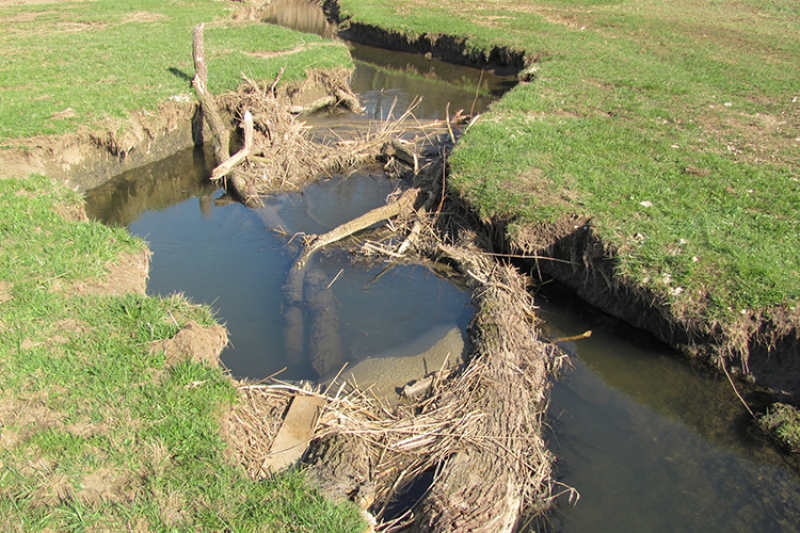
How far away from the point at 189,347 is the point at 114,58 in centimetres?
1344

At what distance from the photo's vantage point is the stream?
489 centimetres

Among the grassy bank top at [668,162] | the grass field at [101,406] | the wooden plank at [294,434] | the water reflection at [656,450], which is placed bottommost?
the water reflection at [656,450]

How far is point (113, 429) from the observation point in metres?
4.35

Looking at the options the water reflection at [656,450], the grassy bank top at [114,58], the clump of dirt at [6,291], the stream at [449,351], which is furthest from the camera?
the grassy bank top at [114,58]

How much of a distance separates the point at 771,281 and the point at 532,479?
12.2 feet

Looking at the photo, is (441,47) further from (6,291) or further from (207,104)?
(6,291)

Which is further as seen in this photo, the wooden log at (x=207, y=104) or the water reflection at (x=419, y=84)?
the water reflection at (x=419, y=84)

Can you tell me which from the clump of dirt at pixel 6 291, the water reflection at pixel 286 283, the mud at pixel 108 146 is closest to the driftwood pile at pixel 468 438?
the water reflection at pixel 286 283

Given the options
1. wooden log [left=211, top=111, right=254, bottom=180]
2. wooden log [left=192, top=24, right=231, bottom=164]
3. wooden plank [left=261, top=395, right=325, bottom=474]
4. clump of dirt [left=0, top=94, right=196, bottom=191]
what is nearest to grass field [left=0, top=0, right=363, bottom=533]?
wooden plank [left=261, top=395, right=325, bottom=474]

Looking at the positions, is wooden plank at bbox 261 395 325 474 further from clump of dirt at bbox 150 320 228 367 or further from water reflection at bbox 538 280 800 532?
water reflection at bbox 538 280 800 532

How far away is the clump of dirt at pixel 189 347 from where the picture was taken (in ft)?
16.7

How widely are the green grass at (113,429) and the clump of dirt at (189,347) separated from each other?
72 millimetres

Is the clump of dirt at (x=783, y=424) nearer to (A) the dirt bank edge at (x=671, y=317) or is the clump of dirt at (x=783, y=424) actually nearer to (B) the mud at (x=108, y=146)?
(A) the dirt bank edge at (x=671, y=317)

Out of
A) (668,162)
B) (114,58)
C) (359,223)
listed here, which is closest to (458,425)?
(359,223)
